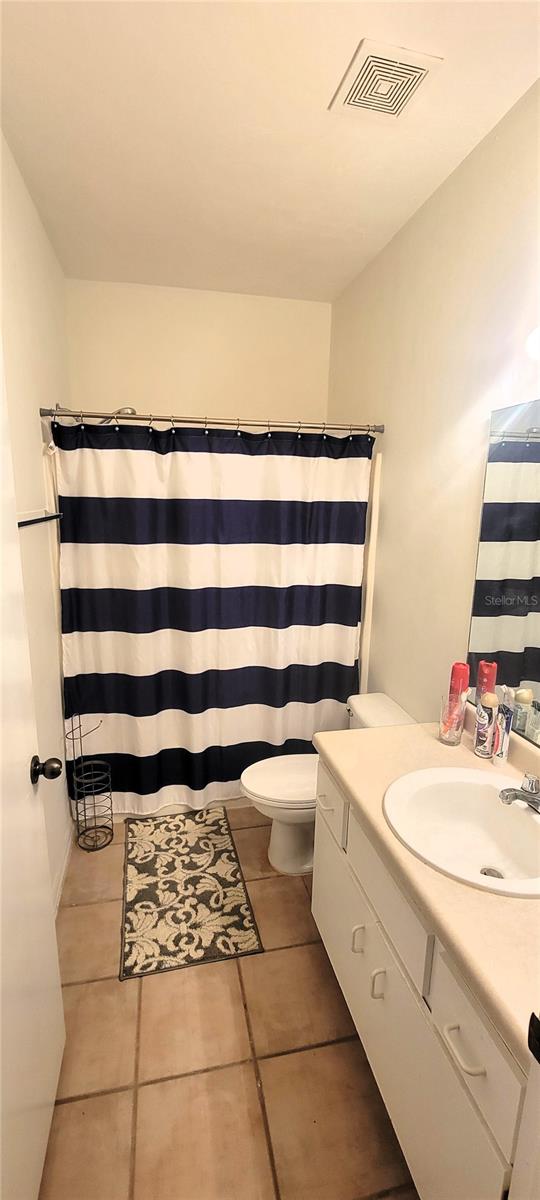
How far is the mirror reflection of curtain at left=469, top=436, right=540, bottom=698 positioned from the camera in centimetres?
139

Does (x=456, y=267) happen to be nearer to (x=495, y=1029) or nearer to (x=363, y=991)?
(x=495, y=1029)

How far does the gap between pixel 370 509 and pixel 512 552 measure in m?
1.00

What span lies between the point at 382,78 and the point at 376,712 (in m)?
1.91

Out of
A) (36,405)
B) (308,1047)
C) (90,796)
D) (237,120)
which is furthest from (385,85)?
(90,796)

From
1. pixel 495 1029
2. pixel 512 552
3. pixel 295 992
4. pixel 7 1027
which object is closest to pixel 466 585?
pixel 512 552

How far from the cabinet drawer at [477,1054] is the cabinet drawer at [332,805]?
47 cm

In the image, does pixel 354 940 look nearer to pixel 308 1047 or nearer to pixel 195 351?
pixel 308 1047

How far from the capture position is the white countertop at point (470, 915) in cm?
78

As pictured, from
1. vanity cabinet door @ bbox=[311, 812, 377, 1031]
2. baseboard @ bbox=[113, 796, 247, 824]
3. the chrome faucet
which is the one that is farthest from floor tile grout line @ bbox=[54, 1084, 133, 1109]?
the chrome faucet

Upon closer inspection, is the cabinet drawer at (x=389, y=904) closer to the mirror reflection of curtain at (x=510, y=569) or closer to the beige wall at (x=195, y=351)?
the mirror reflection of curtain at (x=510, y=569)

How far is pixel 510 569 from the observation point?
4.83 feet

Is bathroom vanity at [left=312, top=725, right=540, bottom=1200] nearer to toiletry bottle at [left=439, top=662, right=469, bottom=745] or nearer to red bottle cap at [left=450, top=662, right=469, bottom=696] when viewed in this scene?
toiletry bottle at [left=439, top=662, right=469, bottom=745]

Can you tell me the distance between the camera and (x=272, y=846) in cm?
218

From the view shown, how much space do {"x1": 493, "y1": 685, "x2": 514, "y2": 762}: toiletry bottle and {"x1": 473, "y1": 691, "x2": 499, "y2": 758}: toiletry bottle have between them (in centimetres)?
2
